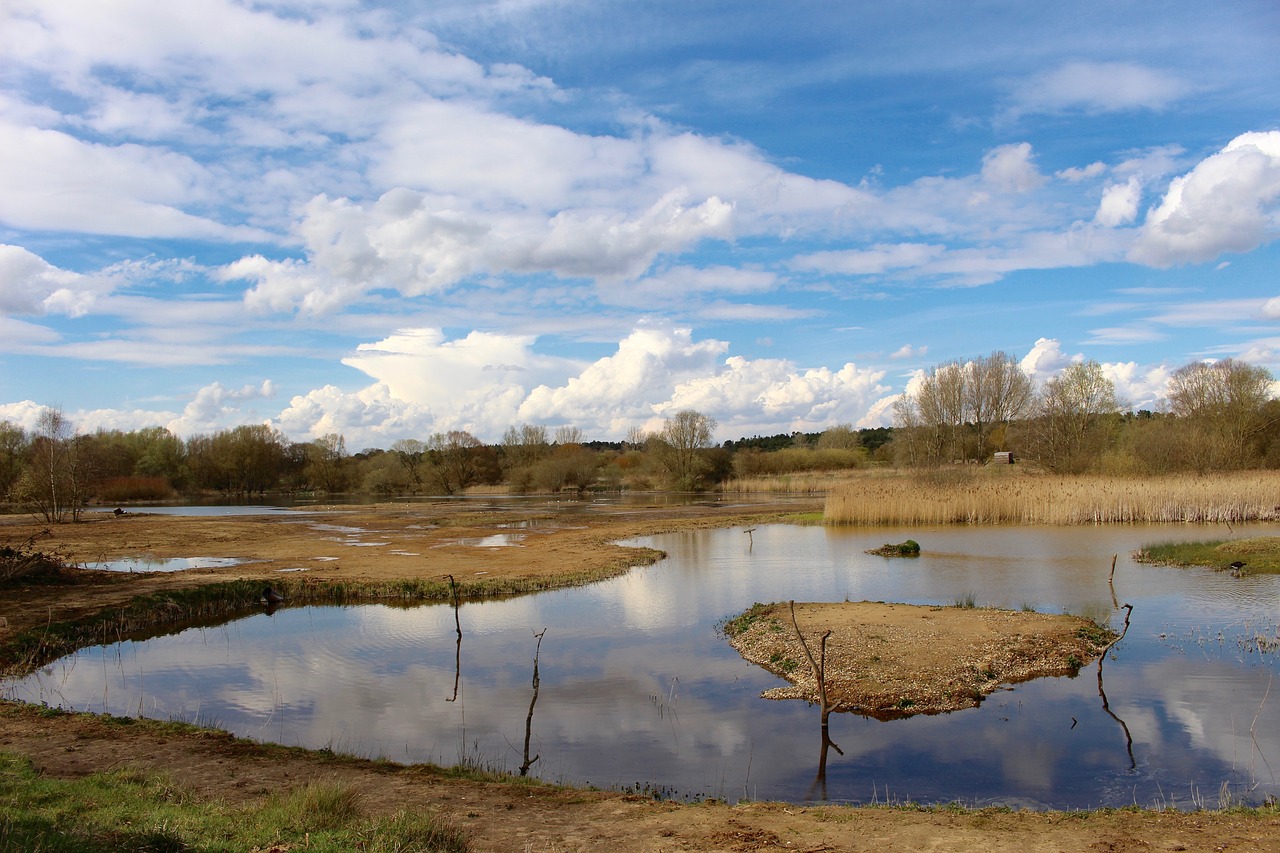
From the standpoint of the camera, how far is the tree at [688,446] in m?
79.6

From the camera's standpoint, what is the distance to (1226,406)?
52219mm

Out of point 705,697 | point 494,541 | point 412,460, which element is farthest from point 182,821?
point 412,460

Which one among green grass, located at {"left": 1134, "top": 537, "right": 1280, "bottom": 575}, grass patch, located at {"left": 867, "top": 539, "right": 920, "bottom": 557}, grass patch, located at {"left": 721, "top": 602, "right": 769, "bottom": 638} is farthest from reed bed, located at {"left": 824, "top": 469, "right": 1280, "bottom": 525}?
grass patch, located at {"left": 721, "top": 602, "right": 769, "bottom": 638}

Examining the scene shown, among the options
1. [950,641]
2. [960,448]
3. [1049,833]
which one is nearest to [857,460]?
[960,448]

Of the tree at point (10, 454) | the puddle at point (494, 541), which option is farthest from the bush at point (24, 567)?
the tree at point (10, 454)

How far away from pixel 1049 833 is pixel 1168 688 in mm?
6876

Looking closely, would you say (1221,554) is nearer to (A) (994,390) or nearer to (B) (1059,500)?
(B) (1059,500)

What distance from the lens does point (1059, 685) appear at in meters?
12.0

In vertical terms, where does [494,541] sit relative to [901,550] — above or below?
below

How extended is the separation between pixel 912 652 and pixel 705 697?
12.7 ft

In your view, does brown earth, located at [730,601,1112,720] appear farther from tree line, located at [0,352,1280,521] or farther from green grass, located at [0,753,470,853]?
tree line, located at [0,352,1280,521]

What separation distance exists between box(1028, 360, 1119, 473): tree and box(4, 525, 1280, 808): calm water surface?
35.8 metres

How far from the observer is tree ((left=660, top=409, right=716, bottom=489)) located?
79562 millimetres

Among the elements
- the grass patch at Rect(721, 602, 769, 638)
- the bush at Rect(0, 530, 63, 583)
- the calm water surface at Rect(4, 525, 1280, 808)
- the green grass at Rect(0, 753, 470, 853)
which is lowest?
the calm water surface at Rect(4, 525, 1280, 808)
